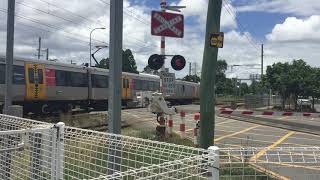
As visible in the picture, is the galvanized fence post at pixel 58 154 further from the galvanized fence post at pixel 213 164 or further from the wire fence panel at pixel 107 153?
the galvanized fence post at pixel 213 164

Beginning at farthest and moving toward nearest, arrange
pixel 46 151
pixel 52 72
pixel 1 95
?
pixel 52 72 → pixel 1 95 → pixel 46 151

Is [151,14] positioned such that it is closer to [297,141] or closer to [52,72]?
[297,141]

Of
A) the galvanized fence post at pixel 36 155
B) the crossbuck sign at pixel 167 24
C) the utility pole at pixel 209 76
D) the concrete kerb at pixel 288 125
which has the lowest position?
the concrete kerb at pixel 288 125

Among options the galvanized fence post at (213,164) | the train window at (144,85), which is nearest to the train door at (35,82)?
the train window at (144,85)

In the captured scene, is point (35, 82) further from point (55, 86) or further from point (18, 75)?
point (55, 86)

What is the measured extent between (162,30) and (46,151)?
27.4 feet

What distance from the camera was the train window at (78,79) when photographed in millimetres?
31397

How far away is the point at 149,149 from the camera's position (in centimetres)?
478

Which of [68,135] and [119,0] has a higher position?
[119,0]

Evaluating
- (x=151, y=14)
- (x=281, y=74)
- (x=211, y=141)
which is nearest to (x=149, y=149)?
(x=211, y=141)

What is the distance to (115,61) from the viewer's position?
689cm

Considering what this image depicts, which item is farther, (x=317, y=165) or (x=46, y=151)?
(x=46, y=151)

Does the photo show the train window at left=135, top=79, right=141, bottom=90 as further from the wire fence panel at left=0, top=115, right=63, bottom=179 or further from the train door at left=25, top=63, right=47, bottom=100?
the wire fence panel at left=0, top=115, right=63, bottom=179

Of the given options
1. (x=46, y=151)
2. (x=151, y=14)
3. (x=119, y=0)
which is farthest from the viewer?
(x=151, y=14)
